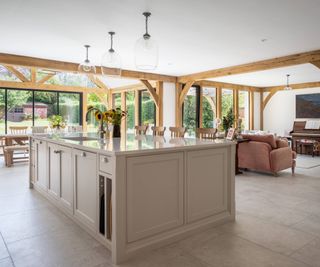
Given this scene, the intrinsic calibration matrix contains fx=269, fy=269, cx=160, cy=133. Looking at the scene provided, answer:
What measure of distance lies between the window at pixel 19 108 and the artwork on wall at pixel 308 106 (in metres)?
9.74

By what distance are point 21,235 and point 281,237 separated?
2.50 meters

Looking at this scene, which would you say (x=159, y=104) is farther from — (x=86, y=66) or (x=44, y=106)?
(x=44, y=106)

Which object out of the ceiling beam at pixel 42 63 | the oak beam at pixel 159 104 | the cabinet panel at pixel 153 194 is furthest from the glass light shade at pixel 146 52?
the oak beam at pixel 159 104

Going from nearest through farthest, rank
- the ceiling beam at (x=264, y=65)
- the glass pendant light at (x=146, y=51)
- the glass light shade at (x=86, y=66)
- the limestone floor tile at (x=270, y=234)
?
the limestone floor tile at (x=270, y=234), the glass pendant light at (x=146, y=51), the glass light shade at (x=86, y=66), the ceiling beam at (x=264, y=65)

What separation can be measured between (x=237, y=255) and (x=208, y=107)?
8296mm

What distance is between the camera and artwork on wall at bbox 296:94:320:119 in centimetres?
978

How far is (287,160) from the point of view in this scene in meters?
5.49

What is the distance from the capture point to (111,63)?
Answer: 12.9 ft

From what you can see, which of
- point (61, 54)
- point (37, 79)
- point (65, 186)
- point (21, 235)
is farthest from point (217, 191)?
point (37, 79)

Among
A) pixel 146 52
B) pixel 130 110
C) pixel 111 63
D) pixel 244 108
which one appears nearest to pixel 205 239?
pixel 146 52

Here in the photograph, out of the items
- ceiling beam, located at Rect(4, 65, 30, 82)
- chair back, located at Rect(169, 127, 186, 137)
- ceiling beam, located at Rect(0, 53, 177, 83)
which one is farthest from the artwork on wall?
ceiling beam, located at Rect(4, 65, 30, 82)

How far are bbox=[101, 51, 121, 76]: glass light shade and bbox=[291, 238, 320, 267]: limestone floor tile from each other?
10.5 ft

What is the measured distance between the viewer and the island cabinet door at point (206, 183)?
2.62 m

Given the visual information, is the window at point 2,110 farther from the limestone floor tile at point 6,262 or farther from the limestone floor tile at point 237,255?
the limestone floor tile at point 237,255
